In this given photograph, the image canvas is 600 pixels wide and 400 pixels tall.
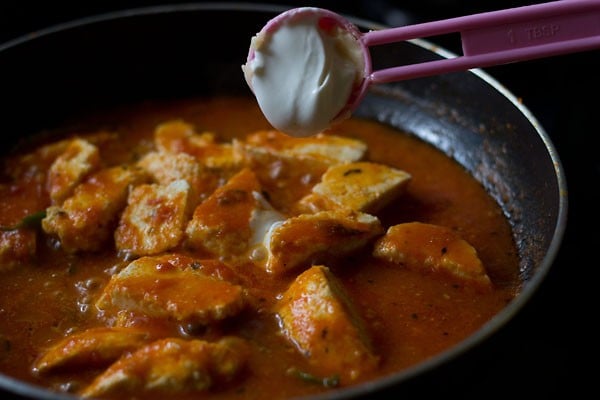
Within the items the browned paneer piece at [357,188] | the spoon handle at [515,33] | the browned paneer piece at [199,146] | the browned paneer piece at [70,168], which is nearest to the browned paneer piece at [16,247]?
the browned paneer piece at [70,168]

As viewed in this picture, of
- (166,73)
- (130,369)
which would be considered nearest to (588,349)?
(130,369)

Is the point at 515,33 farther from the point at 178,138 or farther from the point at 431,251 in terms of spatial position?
the point at 178,138

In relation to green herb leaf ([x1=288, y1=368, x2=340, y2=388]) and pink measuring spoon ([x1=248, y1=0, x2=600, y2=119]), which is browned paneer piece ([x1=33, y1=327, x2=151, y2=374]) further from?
pink measuring spoon ([x1=248, y1=0, x2=600, y2=119])

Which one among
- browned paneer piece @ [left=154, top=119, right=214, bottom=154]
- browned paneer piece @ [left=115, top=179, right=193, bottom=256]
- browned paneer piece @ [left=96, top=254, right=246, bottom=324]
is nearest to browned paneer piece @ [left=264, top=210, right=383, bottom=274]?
browned paneer piece @ [left=96, top=254, right=246, bottom=324]

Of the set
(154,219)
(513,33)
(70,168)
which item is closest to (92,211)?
(154,219)

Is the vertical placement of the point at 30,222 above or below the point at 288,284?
above

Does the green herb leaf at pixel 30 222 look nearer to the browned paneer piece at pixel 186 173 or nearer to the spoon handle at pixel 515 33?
the browned paneer piece at pixel 186 173
